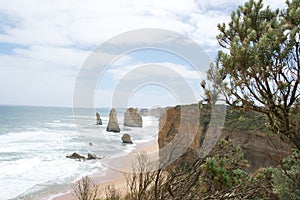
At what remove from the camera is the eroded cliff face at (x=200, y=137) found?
9.85 metres

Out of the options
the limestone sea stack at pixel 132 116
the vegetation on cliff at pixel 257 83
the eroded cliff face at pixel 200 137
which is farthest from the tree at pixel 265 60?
the limestone sea stack at pixel 132 116

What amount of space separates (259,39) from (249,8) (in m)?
0.72

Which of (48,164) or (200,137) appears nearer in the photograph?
(200,137)

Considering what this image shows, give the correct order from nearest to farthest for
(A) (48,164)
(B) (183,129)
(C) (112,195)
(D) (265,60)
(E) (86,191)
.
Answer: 1. (D) (265,60)
2. (C) (112,195)
3. (E) (86,191)
4. (B) (183,129)
5. (A) (48,164)

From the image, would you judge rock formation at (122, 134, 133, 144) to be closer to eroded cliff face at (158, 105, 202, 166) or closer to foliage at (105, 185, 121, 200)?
eroded cliff face at (158, 105, 202, 166)

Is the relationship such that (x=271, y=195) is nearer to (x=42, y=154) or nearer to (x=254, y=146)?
(x=254, y=146)

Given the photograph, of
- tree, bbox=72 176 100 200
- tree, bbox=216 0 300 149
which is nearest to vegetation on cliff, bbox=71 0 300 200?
tree, bbox=216 0 300 149

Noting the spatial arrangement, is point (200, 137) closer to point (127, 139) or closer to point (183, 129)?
point (183, 129)

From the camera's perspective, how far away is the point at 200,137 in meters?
12.6

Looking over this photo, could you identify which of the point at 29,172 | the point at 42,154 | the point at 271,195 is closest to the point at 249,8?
the point at 271,195

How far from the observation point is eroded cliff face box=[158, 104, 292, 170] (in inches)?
388

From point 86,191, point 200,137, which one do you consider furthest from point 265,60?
→ point 200,137

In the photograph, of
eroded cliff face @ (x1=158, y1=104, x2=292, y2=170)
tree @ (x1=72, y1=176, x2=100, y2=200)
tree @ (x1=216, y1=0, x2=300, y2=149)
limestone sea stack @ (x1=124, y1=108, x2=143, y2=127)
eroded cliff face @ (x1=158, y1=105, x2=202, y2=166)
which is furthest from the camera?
limestone sea stack @ (x1=124, y1=108, x2=143, y2=127)

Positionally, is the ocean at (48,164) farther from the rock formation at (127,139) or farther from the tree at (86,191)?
the tree at (86,191)
